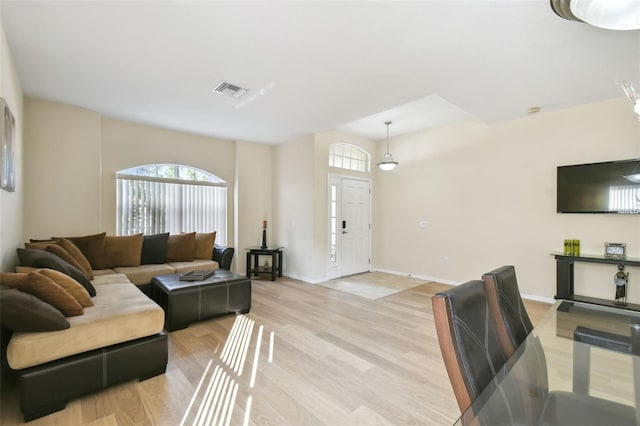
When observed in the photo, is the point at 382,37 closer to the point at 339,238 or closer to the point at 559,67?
the point at 559,67

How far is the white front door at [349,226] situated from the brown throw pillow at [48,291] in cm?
400

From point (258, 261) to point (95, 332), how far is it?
12.8 feet

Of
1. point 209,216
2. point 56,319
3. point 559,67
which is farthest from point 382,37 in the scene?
point 209,216

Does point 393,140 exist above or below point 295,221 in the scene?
above

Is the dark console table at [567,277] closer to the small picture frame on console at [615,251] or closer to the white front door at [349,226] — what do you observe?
the small picture frame on console at [615,251]

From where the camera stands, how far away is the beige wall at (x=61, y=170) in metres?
3.63

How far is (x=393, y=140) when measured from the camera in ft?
19.7

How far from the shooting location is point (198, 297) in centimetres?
318

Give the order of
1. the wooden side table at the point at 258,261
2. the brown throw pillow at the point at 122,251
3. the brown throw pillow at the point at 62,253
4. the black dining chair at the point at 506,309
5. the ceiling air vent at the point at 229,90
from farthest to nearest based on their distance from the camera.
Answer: the wooden side table at the point at 258,261
the brown throw pillow at the point at 122,251
the ceiling air vent at the point at 229,90
the brown throw pillow at the point at 62,253
the black dining chair at the point at 506,309

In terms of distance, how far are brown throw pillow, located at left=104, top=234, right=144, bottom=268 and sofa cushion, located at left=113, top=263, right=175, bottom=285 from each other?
4.2 inches

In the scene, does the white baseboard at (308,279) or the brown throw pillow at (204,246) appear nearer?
the brown throw pillow at (204,246)

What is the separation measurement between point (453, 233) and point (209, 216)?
4.50m

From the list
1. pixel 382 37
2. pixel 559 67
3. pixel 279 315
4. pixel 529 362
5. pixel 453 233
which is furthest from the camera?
pixel 453 233

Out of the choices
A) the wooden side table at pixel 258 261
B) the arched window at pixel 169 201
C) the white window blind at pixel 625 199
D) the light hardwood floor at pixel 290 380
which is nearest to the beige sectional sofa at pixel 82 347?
the light hardwood floor at pixel 290 380
